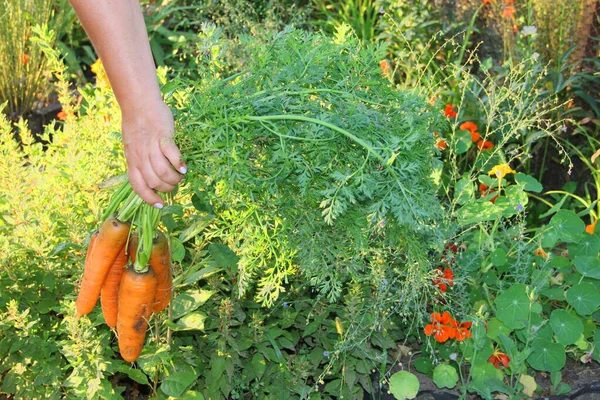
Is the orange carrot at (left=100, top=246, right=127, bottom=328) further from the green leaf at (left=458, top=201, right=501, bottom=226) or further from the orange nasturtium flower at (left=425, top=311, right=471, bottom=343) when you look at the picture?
the green leaf at (left=458, top=201, right=501, bottom=226)

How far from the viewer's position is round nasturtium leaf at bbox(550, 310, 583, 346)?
8.93 ft

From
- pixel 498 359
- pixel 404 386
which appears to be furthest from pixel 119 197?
pixel 498 359

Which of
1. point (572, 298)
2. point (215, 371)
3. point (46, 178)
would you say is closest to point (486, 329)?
point (572, 298)

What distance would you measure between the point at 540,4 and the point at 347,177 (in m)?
2.66

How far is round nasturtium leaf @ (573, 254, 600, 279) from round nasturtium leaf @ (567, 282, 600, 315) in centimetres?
5

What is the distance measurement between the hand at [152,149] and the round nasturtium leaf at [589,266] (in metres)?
1.66

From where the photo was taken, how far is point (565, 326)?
8.98 ft

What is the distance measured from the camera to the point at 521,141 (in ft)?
12.9

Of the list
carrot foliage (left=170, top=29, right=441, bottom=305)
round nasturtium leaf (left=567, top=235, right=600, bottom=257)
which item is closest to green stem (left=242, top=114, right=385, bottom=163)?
carrot foliage (left=170, top=29, right=441, bottom=305)

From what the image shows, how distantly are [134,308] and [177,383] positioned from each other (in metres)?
0.33

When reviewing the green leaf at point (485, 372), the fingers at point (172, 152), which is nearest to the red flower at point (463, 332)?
the green leaf at point (485, 372)

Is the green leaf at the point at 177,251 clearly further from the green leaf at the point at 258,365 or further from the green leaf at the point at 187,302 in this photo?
the green leaf at the point at 258,365

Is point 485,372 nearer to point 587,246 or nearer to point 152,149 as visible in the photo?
point 587,246

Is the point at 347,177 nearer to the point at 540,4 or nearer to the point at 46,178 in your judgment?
the point at 46,178
